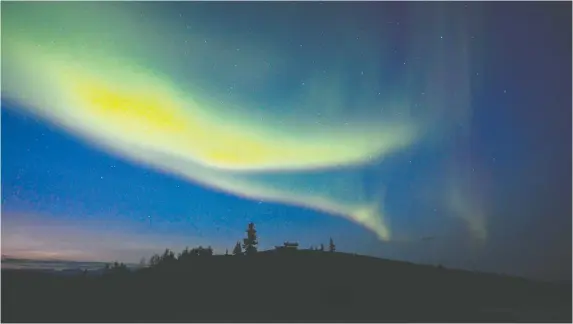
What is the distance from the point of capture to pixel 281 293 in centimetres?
2573

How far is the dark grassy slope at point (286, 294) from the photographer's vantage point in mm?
20875

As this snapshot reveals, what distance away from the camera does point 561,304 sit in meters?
23.5

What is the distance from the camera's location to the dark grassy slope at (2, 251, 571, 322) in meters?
20.9

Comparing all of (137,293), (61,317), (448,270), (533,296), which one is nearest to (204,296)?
(137,293)

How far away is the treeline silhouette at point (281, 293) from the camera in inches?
821

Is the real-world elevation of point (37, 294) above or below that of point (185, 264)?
below

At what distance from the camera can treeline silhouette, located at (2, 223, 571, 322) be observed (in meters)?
20.9

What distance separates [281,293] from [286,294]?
0.99 feet

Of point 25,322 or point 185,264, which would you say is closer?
point 25,322

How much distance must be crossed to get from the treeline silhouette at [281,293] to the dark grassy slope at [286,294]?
0.17 ft

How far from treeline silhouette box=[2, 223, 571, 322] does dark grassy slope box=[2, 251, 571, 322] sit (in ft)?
0.17

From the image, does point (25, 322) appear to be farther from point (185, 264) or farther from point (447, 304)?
point (447, 304)

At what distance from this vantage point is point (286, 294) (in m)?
25.6

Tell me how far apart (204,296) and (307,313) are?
6458 mm
